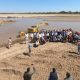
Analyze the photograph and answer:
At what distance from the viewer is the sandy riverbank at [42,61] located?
16250 mm

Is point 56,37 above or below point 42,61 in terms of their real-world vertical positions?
above

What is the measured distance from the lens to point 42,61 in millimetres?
18516

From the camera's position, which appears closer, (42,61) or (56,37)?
(42,61)

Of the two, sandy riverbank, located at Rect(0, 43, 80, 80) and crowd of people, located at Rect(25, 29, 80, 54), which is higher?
crowd of people, located at Rect(25, 29, 80, 54)

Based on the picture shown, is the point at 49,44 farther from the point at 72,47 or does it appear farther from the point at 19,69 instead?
the point at 19,69

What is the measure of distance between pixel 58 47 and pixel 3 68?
253 inches

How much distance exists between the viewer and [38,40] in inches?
961

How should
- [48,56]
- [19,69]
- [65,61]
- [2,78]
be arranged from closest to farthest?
[2,78] → [19,69] → [65,61] → [48,56]

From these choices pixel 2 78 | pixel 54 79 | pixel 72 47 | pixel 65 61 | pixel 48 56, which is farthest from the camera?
pixel 72 47

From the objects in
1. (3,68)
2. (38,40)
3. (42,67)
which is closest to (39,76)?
(42,67)

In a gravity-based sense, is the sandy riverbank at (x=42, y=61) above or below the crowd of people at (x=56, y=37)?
below

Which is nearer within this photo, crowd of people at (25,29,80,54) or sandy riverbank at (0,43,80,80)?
sandy riverbank at (0,43,80,80)

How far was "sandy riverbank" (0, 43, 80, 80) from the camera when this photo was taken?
53.3 feet

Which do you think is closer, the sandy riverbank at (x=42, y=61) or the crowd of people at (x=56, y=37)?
the sandy riverbank at (x=42, y=61)
